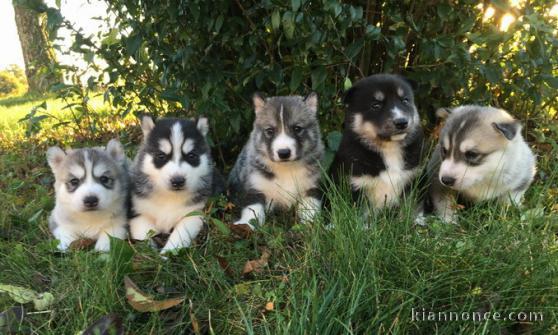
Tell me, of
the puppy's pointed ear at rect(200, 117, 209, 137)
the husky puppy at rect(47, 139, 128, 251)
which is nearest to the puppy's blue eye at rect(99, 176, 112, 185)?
the husky puppy at rect(47, 139, 128, 251)

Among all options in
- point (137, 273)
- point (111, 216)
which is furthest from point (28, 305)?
point (111, 216)

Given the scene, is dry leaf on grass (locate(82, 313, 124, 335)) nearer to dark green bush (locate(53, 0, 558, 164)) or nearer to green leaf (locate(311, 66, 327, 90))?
dark green bush (locate(53, 0, 558, 164))

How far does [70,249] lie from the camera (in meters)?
3.72

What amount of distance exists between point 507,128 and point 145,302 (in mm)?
3013

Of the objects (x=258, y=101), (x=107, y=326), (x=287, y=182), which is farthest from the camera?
(x=258, y=101)

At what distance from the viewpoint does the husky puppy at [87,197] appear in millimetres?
3920

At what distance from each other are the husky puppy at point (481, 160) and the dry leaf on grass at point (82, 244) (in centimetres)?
290

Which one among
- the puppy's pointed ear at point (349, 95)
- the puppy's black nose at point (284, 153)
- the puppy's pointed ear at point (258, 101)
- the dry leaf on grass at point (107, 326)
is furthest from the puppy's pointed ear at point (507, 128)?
the dry leaf on grass at point (107, 326)

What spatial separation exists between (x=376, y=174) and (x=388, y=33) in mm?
1707

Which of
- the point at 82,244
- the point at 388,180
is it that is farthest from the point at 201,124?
the point at 388,180

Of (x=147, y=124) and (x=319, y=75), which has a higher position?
(x=319, y=75)

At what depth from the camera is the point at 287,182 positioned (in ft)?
13.8

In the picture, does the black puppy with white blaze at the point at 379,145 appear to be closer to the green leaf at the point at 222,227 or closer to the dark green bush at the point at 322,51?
the dark green bush at the point at 322,51

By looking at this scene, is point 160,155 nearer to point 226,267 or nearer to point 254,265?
point 226,267
